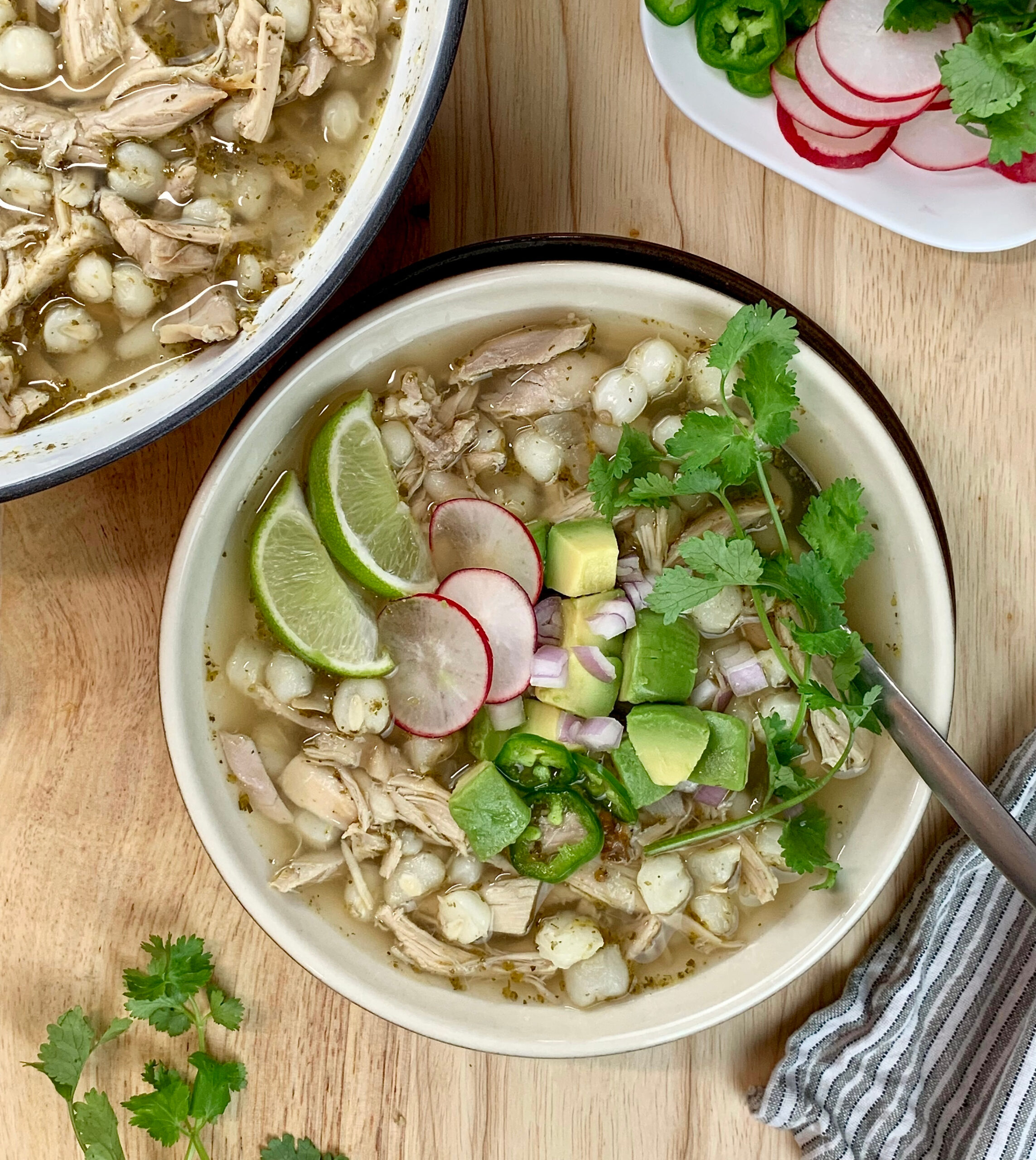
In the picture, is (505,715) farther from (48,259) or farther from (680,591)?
(48,259)

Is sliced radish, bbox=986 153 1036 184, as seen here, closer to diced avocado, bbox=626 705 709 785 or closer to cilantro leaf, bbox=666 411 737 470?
cilantro leaf, bbox=666 411 737 470

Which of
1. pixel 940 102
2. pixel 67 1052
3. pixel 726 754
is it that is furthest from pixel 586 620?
pixel 67 1052

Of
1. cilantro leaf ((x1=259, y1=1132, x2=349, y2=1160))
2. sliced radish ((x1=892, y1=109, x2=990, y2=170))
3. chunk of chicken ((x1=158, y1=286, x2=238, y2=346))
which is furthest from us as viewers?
cilantro leaf ((x1=259, y1=1132, x2=349, y2=1160))

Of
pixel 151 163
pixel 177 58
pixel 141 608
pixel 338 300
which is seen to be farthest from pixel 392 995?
pixel 177 58

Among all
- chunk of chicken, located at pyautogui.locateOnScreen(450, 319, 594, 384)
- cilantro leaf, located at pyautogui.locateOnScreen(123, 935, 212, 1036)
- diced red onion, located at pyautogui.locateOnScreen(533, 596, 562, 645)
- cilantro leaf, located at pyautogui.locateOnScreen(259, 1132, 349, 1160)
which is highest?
chunk of chicken, located at pyautogui.locateOnScreen(450, 319, 594, 384)

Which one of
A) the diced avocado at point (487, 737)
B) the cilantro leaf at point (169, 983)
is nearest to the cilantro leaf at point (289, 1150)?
the cilantro leaf at point (169, 983)

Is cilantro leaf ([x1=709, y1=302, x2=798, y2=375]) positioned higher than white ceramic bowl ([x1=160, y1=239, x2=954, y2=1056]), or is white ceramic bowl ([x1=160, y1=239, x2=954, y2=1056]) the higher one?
cilantro leaf ([x1=709, y1=302, x2=798, y2=375])

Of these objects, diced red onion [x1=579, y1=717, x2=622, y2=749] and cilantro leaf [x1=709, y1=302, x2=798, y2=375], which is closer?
cilantro leaf [x1=709, y1=302, x2=798, y2=375]

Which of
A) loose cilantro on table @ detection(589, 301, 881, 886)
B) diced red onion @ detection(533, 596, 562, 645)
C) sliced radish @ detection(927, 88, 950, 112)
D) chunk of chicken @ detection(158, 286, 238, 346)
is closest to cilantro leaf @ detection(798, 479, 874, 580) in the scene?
loose cilantro on table @ detection(589, 301, 881, 886)

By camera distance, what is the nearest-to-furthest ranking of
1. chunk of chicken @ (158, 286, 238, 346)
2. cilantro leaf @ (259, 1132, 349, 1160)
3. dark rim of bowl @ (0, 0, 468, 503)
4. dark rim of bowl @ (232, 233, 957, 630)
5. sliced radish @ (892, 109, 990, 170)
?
dark rim of bowl @ (0, 0, 468, 503), chunk of chicken @ (158, 286, 238, 346), dark rim of bowl @ (232, 233, 957, 630), sliced radish @ (892, 109, 990, 170), cilantro leaf @ (259, 1132, 349, 1160)
